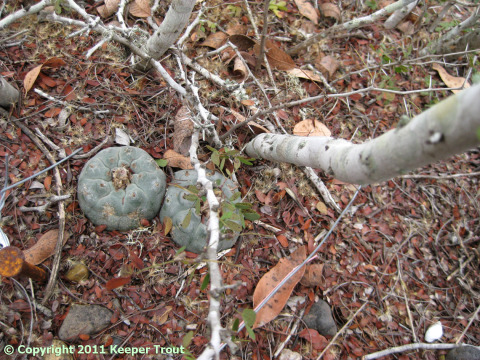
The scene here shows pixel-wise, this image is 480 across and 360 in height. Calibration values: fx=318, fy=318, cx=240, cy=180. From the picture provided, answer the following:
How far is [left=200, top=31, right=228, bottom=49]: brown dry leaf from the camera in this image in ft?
9.46

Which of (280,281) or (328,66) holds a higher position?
(328,66)

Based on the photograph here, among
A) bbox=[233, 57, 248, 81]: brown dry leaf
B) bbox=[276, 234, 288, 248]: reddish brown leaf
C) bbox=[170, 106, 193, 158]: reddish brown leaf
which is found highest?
bbox=[233, 57, 248, 81]: brown dry leaf

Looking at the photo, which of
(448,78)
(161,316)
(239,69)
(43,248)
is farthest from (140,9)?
(448,78)

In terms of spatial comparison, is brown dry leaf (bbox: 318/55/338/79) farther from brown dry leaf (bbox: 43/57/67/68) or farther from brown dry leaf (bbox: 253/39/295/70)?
brown dry leaf (bbox: 43/57/67/68)

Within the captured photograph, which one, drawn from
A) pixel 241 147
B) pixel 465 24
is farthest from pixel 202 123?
pixel 465 24

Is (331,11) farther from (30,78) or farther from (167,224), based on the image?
(30,78)

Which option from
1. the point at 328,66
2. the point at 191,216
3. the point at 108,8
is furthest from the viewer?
the point at 328,66

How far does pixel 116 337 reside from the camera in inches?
79.0

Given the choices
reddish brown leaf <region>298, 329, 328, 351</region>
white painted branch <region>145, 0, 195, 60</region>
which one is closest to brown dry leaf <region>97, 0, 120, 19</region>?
white painted branch <region>145, 0, 195, 60</region>

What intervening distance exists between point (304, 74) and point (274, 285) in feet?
6.17

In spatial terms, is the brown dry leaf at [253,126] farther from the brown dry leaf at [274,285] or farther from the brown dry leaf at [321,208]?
the brown dry leaf at [274,285]

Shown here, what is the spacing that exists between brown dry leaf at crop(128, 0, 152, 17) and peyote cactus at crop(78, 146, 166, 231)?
1.30 m

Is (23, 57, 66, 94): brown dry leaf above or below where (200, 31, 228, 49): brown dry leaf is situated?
below

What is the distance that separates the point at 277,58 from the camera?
2.89m
